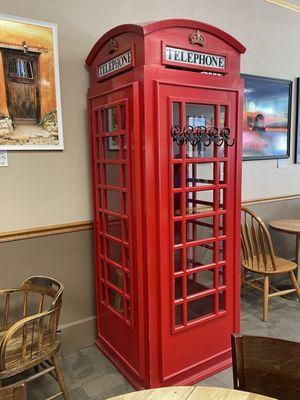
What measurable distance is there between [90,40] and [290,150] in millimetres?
2447

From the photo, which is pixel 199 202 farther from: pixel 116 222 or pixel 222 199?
pixel 116 222

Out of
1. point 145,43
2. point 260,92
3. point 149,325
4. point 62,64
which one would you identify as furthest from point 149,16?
point 149,325

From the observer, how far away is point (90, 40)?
231 centimetres

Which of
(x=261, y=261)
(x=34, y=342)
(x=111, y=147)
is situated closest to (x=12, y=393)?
(x=34, y=342)

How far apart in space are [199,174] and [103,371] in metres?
1.45

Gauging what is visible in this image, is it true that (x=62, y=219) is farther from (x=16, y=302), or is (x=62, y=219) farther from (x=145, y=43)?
(x=145, y=43)

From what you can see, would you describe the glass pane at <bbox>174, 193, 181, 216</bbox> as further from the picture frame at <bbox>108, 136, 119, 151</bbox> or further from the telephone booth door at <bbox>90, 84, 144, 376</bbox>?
the picture frame at <bbox>108, 136, 119, 151</bbox>

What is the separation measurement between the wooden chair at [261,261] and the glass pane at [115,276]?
131 centimetres

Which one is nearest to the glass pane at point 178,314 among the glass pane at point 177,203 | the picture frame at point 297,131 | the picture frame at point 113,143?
the glass pane at point 177,203

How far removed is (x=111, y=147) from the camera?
212 cm

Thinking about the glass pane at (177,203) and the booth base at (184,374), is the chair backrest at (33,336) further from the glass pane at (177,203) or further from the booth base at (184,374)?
the glass pane at (177,203)

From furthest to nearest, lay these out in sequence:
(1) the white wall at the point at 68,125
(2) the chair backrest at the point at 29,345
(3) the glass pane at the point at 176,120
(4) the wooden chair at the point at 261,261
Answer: (4) the wooden chair at the point at 261,261, (1) the white wall at the point at 68,125, (3) the glass pane at the point at 176,120, (2) the chair backrest at the point at 29,345

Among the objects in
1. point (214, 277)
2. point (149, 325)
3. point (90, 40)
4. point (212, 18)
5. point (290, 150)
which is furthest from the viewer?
point (290, 150)

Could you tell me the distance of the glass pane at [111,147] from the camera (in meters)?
2.05
